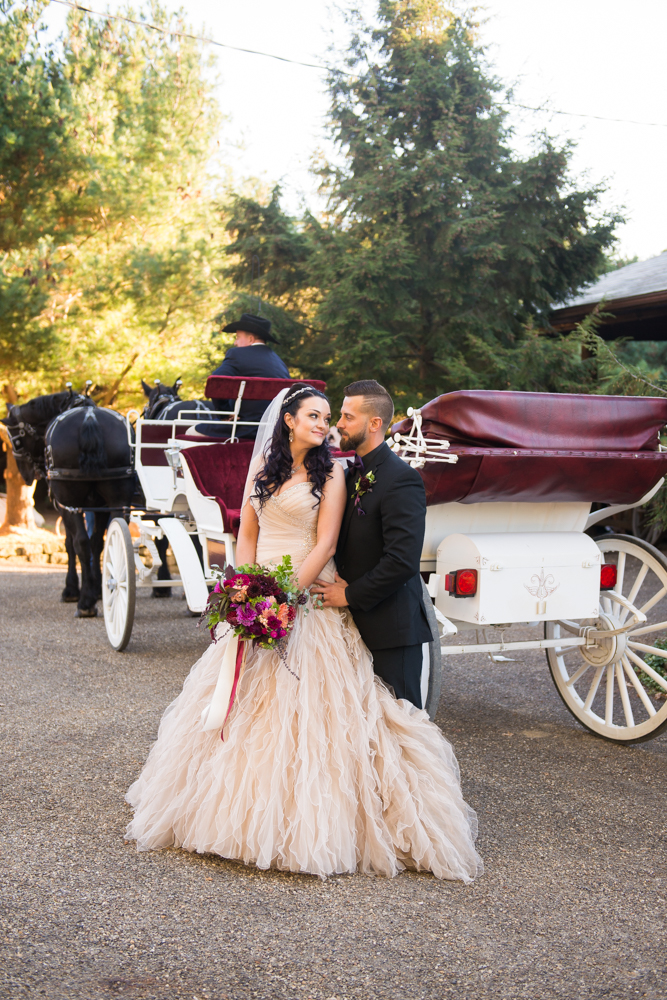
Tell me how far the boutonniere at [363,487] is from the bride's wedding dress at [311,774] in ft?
0.53

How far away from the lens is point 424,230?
12234mm

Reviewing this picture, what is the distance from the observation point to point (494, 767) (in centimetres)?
403

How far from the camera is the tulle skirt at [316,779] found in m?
2.82

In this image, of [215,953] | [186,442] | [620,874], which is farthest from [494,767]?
[186,442]

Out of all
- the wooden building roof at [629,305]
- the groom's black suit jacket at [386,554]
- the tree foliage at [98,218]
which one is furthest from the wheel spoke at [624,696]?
the tree foliage at [98,218]

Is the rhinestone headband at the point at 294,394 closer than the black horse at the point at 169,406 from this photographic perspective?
Yes

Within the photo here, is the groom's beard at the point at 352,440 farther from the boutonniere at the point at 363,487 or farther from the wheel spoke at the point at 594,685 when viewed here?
the wheel spoke at the point at 594,685

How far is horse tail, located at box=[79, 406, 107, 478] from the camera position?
7871 mm

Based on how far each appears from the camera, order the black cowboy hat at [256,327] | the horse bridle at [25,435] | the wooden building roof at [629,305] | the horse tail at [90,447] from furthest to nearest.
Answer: the wooden building roof at [629,305]
the horse bridle at [25,435]
the horse tail at [90,447]
the black cowboy hat at [256,327]

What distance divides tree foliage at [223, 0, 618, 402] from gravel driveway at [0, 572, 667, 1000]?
26.9ft

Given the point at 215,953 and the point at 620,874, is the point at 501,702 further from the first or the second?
the point at 215,953

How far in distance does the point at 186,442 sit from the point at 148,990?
15.1ft

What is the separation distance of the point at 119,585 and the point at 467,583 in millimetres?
3425

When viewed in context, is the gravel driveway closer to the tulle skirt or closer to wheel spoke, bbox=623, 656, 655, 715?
the tulle skirt
